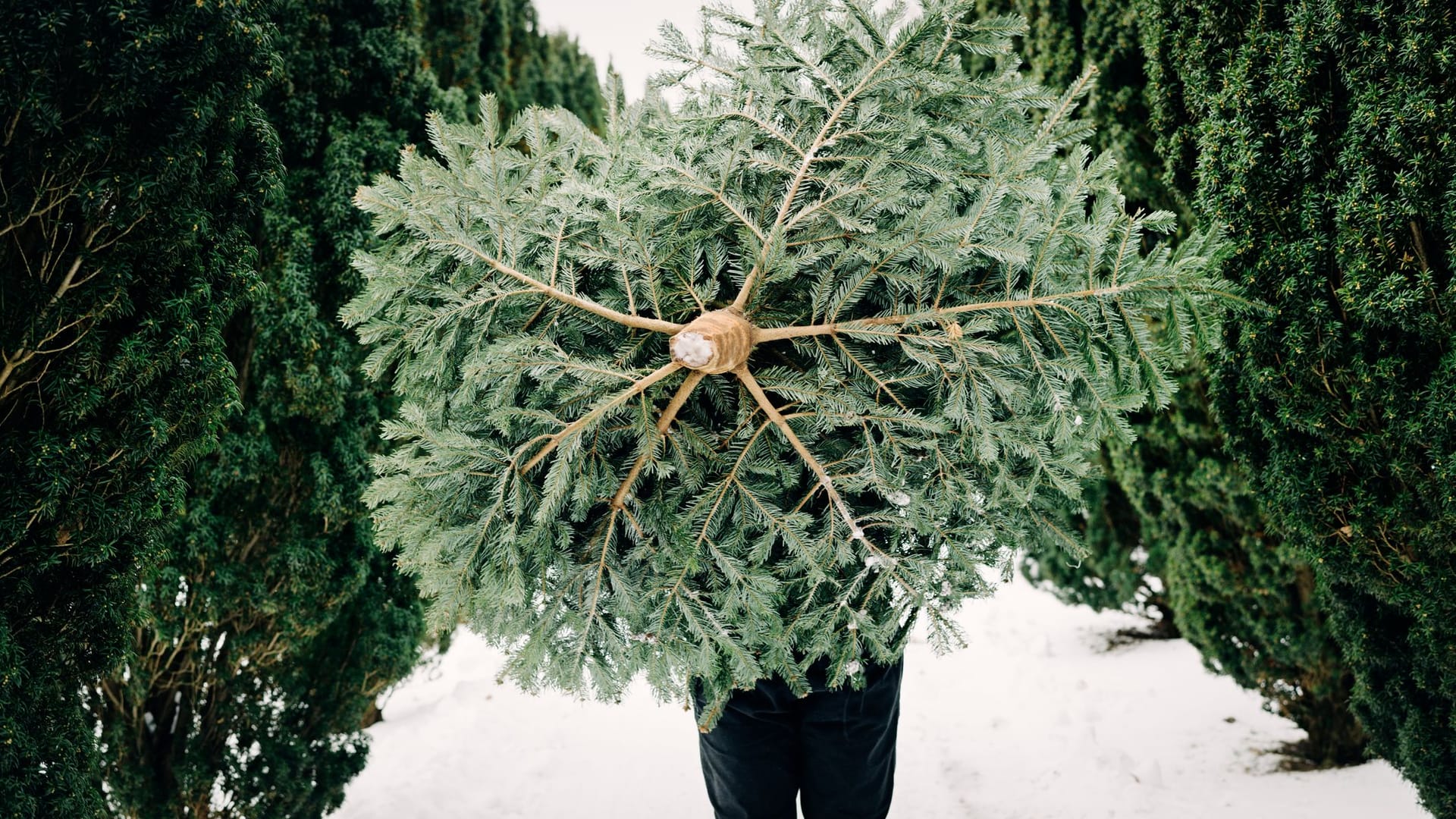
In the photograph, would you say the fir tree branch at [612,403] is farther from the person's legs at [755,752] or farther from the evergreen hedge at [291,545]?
the evergreen hedge at [291,545]

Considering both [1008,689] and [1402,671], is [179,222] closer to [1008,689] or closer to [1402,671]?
[1402,671]

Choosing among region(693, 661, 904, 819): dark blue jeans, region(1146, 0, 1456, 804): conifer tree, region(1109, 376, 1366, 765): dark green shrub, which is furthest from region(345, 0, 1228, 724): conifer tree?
region(1109, 376, 1366, 765): dark green shrub

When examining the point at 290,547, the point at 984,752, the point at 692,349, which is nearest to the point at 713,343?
the point at 692,349

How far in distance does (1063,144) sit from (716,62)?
2.82 ft

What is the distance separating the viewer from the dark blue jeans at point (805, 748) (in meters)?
1.90

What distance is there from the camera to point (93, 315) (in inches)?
68.9

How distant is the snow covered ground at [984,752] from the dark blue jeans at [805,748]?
73 cm

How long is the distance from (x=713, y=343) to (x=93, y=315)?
1488 mm

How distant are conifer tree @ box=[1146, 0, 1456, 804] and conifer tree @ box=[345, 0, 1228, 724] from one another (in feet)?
1.81

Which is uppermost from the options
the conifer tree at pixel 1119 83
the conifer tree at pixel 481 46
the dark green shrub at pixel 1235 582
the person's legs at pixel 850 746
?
the conifer tree at pixel 481 46

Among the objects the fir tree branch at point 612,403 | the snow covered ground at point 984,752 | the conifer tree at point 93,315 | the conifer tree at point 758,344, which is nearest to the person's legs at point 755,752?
the conifer tree at point 758,344

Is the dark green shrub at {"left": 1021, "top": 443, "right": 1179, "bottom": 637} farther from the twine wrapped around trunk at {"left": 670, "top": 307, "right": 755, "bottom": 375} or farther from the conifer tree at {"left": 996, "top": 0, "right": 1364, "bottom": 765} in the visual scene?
the twine wrapped around trunk at {"left": 670, "top": 307, "right": 755, "bottom": 375}

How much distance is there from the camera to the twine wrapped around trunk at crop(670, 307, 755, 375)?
139 cm

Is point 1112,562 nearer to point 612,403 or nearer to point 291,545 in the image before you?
point 612,403
